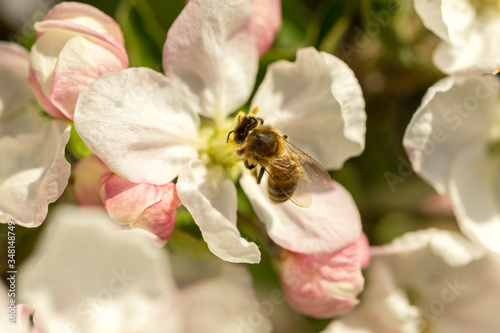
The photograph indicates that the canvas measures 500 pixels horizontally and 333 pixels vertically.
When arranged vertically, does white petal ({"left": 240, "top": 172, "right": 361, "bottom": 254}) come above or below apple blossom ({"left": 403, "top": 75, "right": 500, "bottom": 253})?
below

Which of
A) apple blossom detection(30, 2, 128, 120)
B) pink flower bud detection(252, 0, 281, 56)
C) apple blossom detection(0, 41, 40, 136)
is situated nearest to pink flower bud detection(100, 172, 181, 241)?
apple blossom detection(30, 2, 128, 120)

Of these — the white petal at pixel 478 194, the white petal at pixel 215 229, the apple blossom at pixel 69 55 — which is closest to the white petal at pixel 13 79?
the apple blossom at pixel 69 55

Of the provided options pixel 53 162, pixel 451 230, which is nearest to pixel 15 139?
pixel 53 162

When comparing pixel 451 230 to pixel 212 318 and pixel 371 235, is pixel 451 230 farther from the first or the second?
pixel 212 318

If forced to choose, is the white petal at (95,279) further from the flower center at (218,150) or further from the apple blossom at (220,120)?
the flower center at (218,150)

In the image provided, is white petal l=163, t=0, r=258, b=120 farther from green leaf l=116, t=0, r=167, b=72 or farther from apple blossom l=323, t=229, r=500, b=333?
apple blossom l=323, t=229, r=500, b=333

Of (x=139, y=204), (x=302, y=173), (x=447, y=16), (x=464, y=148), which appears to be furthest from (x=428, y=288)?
(x=139, y=204)
